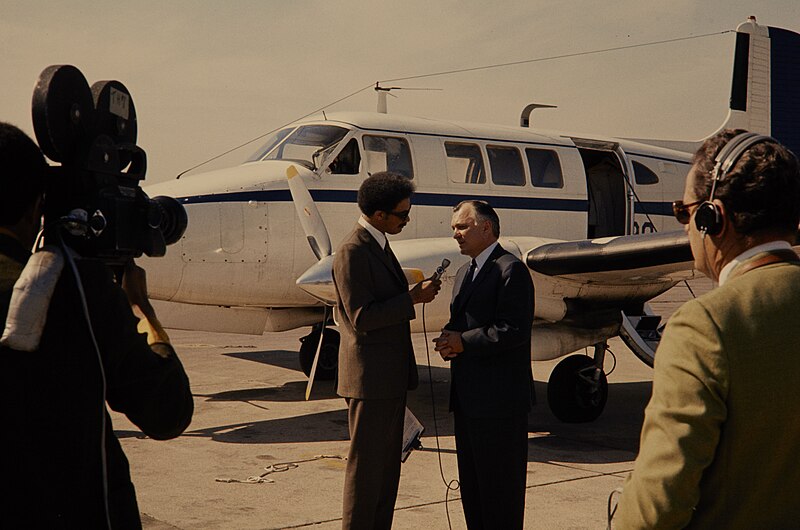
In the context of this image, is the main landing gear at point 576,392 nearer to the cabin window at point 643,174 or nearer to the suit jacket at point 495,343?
the cabin window at point 643,174

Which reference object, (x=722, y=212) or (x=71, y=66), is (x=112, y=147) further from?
(x=722, y=212)

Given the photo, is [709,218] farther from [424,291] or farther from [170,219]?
[424,291]

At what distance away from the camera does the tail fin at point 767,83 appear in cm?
1406

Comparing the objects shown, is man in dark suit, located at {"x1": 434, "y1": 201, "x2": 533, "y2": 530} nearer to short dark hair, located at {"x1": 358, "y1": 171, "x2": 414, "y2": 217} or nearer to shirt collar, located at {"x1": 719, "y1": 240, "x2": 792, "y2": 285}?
short dark hair, located at {"x1": 358, "y1": 171, "x2": 414, "y2": 217}

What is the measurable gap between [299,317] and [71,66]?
25.3 feet

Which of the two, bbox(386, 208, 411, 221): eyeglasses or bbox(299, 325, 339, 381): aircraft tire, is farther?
bbox(299, 325, 339, 381): aircraft tire

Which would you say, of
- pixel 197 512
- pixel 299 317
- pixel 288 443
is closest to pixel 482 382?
pixel 197 512

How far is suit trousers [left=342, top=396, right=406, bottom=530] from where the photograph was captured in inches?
150

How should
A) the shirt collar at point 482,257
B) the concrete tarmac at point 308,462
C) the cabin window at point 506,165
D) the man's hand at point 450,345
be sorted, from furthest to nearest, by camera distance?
the cabin window at point 506,165 < the concrete tarmac at point 308,462 < the shirt collar at point 482,257 < the man's hand at point 450,345

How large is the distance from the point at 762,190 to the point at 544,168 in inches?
316

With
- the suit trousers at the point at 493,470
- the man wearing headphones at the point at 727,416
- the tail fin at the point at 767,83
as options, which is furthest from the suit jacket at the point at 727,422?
the tail fin at the point at 767,83

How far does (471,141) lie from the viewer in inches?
360

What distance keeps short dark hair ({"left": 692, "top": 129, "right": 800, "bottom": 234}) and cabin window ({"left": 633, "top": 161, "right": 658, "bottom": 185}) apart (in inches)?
346

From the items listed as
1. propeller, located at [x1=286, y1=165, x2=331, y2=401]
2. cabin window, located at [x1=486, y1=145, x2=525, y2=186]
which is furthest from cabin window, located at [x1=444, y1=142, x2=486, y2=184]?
propeller, located at [x1=286, y1=165, x2=331, y2=401]
